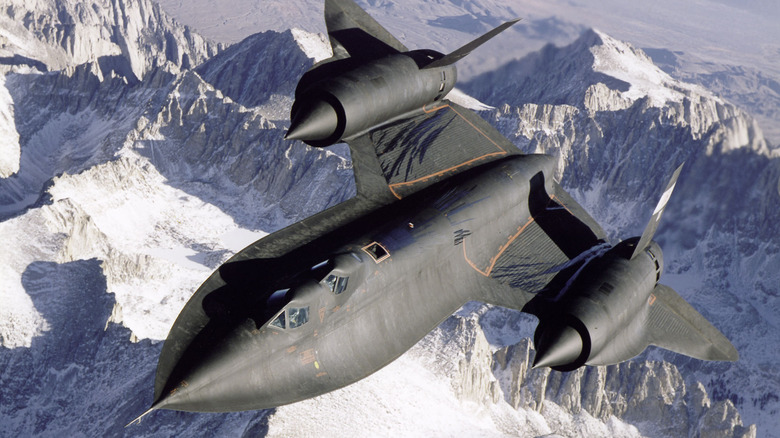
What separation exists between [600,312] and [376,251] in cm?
921

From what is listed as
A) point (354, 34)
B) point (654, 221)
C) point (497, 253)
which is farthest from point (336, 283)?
point (354, 34)

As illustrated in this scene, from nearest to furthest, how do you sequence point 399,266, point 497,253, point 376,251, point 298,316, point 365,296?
point 298,316
point 365,296
point 376,251
point 399,266
point 497,253

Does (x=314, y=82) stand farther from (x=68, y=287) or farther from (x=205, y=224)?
(x=205, y=224)

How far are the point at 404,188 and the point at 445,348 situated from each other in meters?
66.1

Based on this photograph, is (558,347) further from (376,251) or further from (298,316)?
(298,316)

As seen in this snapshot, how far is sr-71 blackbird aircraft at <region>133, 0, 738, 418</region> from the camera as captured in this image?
70.0 ft

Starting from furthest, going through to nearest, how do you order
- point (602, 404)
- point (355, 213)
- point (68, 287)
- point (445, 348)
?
point (602, 404), point (68, 287), point (445, 348), point (355, 213)

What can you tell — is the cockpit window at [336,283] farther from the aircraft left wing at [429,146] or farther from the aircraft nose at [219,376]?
the aircraft left wing at [429,146]

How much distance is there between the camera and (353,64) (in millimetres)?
32312

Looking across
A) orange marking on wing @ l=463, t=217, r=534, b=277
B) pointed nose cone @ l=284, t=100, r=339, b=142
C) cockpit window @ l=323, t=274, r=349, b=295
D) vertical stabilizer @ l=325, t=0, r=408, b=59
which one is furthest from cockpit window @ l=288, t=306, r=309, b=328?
vertical stabilizer @ l=325, t=0, r=408, b=59

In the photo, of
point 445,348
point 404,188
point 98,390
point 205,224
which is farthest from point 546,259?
point 205,224

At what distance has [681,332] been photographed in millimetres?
28719

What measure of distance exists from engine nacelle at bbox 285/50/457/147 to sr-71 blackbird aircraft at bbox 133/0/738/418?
81 mm

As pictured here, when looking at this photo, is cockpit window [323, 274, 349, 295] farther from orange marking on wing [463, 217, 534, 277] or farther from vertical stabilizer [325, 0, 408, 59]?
vertical stabilizer [325, 0, 408, 59]
